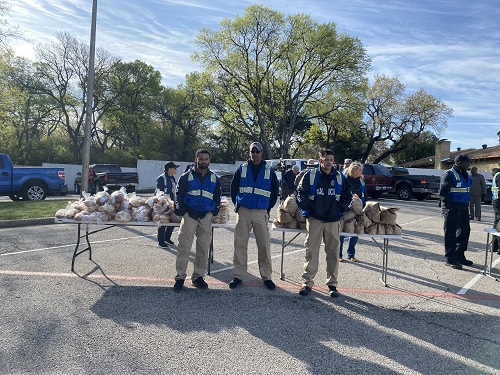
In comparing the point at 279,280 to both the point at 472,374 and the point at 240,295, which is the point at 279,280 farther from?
the point at 472,374

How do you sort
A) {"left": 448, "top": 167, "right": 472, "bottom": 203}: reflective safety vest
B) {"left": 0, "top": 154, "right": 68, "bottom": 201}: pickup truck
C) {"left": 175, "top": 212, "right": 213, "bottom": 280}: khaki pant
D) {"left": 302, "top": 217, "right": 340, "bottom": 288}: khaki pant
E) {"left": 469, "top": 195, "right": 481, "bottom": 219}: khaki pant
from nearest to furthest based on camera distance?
1. {"left": 302, "top": 217, "right": 340, "bottom": 288}: khaki pant
2. {"left": 175, "top": 212, "right": 213, "bottom": 280}: khaki pant
3. {"left": 448, "top": 167, "right": 472, "bottom": 203}: reflective safety vest
4. {"left": 469, "top": 195, "right": 481, "bottom": 219}: khaki pant
5. {"left": 0, "top": 154, "right": 68, "bottom": 201}: pickup truck

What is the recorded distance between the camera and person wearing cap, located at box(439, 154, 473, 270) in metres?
6.89

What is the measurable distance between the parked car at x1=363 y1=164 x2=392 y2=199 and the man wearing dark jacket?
55.6ft

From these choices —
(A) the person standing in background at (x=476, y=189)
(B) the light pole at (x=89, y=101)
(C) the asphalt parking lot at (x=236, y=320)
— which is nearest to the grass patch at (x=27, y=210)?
(B) the light pole at (x=89, y=101)

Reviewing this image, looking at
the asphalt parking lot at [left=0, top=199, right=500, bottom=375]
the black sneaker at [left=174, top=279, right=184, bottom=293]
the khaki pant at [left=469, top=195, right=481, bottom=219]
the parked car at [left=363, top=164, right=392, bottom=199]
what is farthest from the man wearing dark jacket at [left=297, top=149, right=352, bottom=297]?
the parked car at [left=363, top=164, right=392, bottom=199]

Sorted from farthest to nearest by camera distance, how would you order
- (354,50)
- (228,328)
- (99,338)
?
(354,50) → (228,328) → (99,338)

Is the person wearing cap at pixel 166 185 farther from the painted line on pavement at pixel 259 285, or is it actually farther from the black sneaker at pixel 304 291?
the black sneaker at pixel 304 291

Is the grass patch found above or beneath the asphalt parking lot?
above

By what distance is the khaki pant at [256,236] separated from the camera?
552 cm

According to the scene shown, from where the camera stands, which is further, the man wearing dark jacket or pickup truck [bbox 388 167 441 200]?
pickup truck [bbox 388 167 441 200]

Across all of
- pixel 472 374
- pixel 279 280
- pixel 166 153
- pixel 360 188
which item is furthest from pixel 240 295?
pixel 166 153

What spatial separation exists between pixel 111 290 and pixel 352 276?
3.75 m

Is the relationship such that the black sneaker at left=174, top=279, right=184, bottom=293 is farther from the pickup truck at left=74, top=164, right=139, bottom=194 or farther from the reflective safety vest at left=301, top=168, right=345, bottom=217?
the pickup truck at left=74, top=164, right=139, bottom=194

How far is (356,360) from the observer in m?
3.59
